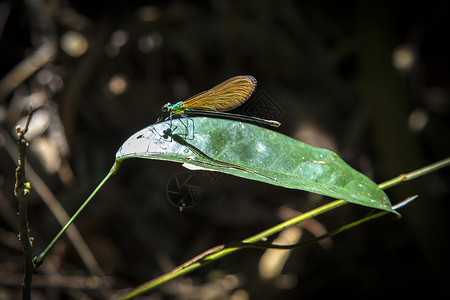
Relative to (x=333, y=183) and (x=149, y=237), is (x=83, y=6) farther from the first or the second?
(x=333, y=183)

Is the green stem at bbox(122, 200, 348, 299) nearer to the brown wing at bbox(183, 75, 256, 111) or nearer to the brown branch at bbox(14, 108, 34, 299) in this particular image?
the brown branch at bbox(14, 108, 34, 299)

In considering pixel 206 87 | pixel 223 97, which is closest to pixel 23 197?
pixel 223 97

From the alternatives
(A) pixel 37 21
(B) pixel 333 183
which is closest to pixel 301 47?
(A) pixel 37 21

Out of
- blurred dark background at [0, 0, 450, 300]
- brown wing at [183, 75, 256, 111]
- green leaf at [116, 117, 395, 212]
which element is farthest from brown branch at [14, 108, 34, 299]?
blurred dark background at [0, 0, 450, 300]

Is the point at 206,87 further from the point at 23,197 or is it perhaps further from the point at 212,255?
the point at 23,197

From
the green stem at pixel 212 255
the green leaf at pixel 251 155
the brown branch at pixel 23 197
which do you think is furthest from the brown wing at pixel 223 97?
the brown branch at pixel 23 197
